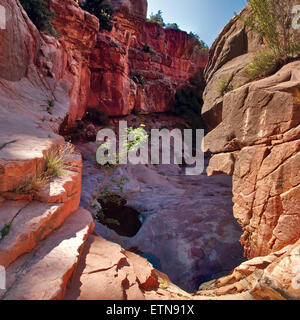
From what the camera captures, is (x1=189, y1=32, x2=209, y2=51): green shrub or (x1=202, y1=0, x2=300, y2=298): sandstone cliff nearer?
(x1=202, y1=0, x2=300, y2=298): sandstone cliff

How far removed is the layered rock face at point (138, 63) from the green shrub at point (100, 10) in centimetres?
56

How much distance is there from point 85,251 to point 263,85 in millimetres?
4227

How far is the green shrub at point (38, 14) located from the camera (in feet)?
26.7

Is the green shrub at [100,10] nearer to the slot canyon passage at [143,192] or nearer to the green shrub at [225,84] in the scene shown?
the slot canyon passage at [143,192]

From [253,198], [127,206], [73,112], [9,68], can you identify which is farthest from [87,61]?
[253,198]

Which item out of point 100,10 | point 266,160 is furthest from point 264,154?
point 100,10

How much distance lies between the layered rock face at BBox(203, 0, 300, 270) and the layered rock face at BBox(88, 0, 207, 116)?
11.2 m

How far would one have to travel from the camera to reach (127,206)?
876cm

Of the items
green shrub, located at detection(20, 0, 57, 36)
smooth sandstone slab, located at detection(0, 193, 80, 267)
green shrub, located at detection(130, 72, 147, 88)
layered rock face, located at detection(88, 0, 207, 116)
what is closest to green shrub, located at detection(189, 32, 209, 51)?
layered rock face, located at detection(88, 0, 207, 116)

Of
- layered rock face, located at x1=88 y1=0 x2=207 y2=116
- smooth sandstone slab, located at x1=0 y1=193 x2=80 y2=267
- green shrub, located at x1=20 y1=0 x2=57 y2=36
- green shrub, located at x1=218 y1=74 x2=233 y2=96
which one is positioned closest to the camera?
smooth sandstone slab, located at x1=0 y1=193 x2=80 y2=267

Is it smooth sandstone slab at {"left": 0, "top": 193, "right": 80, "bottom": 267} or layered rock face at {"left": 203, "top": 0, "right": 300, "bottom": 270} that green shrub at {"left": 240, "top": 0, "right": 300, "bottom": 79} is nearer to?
layered rock face at {"left": 203, "top": 0, "right": 300, "bottom": 270}

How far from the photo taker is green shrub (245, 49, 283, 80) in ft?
13.4

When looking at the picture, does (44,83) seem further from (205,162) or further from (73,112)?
(205,162)
